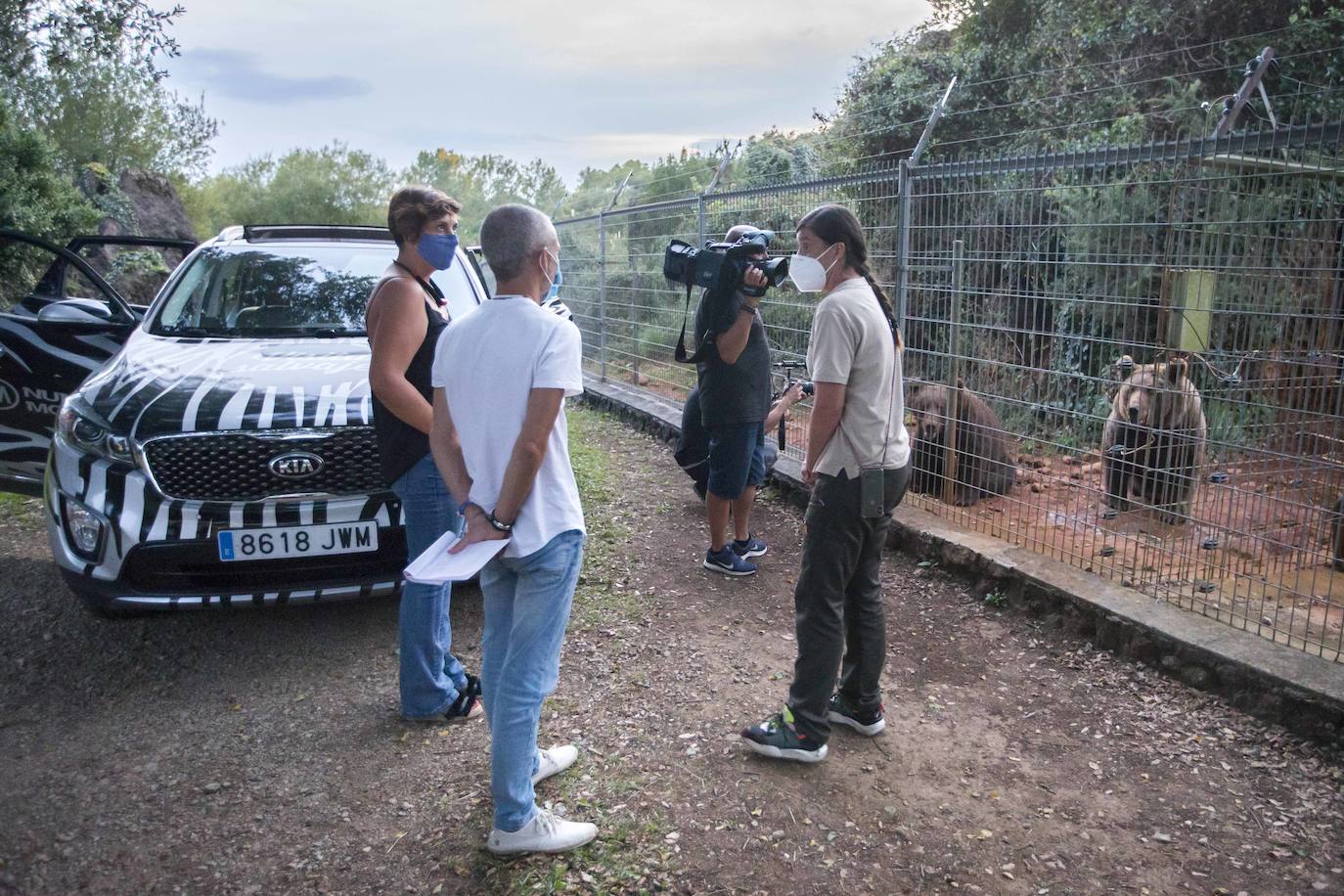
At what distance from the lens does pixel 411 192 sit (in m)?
3.32

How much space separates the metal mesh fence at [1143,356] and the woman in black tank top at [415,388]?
2893mm

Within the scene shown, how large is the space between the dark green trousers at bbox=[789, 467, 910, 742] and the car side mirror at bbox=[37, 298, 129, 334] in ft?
14.0

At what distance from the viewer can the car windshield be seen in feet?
15.9

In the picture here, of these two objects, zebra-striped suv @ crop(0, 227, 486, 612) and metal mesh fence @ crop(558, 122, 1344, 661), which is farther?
zebra-striped suv @ crop(0, 227, 486, 612)

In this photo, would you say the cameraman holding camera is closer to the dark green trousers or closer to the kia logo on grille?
the dark green trousers

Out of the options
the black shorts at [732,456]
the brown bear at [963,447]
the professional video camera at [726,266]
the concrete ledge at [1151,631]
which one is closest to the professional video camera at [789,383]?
the black shorts at [732,456]

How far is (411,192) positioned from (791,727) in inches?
90.7

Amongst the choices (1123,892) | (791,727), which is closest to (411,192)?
(791,727)

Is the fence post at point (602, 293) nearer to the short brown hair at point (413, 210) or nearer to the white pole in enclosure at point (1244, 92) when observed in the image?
the white pole in enclosure at point (1244, 92)

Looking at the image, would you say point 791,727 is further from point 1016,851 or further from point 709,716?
point 1016,851

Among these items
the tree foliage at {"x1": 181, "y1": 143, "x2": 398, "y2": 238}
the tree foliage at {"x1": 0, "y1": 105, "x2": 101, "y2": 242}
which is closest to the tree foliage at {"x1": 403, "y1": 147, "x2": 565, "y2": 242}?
the tree foliage at {"x1": 181, "y1": 143, "x2": 398, "y2": 238}

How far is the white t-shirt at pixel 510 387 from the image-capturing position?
252cm

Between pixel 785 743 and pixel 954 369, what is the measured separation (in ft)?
9.12

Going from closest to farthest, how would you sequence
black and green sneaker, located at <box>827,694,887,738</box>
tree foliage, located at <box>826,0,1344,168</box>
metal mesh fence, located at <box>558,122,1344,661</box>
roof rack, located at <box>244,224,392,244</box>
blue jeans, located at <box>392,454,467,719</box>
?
1. blue jeans, located at <box>392,454,467,719</box>
2. black and green sneaker, located at <box>827,694,887,738</box>
3. metal mesh fence, located at <box>558,122,1344,661</box>
4. roof rack, located at <box>244,224,392,244</box>
5. tree foliage, located at <box>826,0,1344,168</box>
